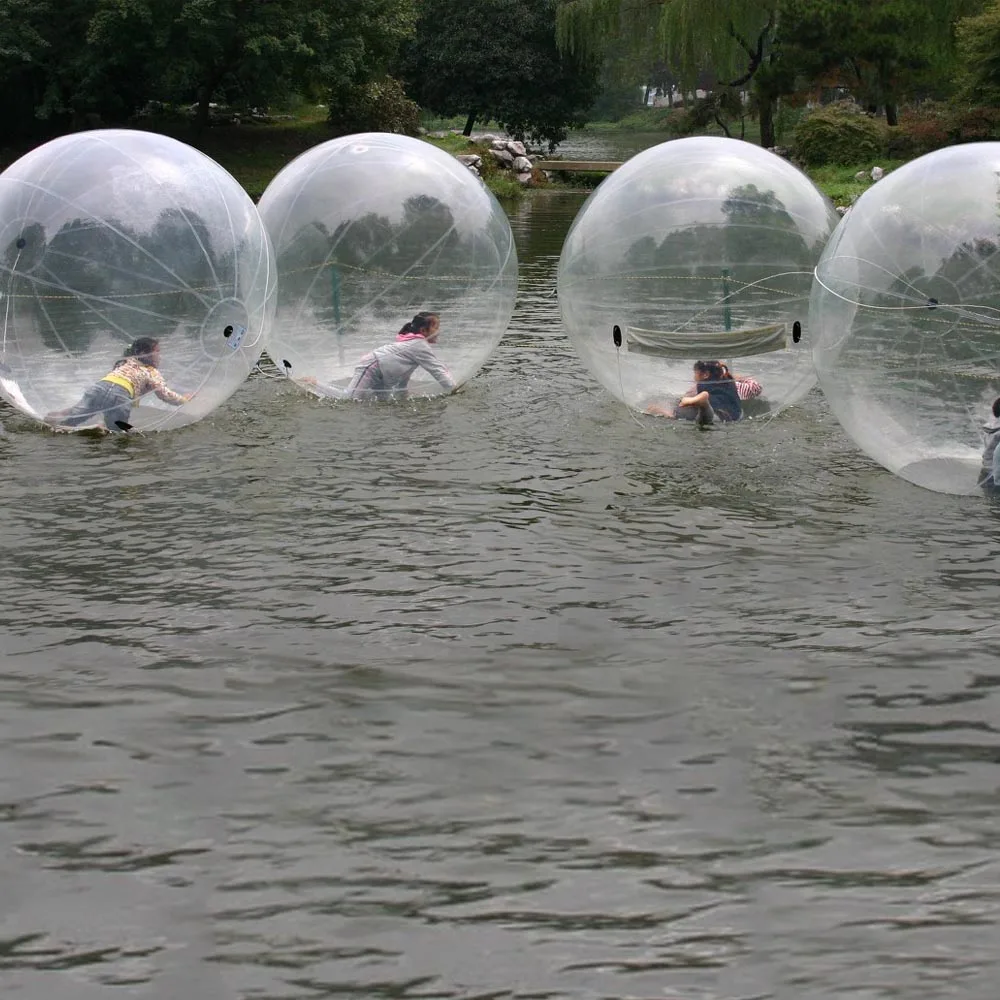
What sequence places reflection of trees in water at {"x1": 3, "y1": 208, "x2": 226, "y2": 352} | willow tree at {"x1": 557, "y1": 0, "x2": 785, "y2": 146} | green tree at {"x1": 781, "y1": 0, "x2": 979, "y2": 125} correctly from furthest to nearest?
1. willow tree at {"x1": 557, "y1": 0, "x2": 785, "y2": 146}
2. green tree at {"x1": 781, "y1": 0, "x2": 979, "y2": 125}
3. reflection of trees in water at {"x1": 3, "y1": 208, "x2": 226, "y2": 352}

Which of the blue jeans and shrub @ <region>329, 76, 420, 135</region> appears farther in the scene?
shrub @ <region>329, 76, 420, 135</region>

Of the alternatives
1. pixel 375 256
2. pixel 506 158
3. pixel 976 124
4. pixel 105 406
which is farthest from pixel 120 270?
pixel 506 158

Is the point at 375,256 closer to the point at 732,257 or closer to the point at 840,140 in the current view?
the point at 732,257

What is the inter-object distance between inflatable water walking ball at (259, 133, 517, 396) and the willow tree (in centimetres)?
3290

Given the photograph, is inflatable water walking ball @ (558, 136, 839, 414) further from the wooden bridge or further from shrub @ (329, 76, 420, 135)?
shrub @ (329, 76, 420, 135)

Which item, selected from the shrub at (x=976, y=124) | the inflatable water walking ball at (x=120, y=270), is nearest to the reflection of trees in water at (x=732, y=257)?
the inflatable water walking ball at (x=120, y=270)

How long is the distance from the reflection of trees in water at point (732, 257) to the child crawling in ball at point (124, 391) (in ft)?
10.5

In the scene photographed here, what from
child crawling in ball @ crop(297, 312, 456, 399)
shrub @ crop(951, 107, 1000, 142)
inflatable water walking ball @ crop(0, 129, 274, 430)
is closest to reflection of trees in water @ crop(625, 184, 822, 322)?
child crawling in ball @ crop(297, 312, 456, 399)

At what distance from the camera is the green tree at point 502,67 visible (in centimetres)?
5744

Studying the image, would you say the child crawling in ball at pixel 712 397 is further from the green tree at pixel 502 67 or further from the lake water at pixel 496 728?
the green tree at pixel 502 67

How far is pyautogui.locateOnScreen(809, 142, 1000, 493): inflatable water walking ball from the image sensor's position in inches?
336

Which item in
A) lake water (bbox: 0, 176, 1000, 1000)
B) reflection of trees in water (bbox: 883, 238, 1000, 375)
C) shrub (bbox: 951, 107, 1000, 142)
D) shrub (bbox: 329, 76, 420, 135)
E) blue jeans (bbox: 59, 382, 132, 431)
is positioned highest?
shrub (bbox: 329, 76, 420, 135)

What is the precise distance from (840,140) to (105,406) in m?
31.7

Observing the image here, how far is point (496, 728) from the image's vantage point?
612 cm
